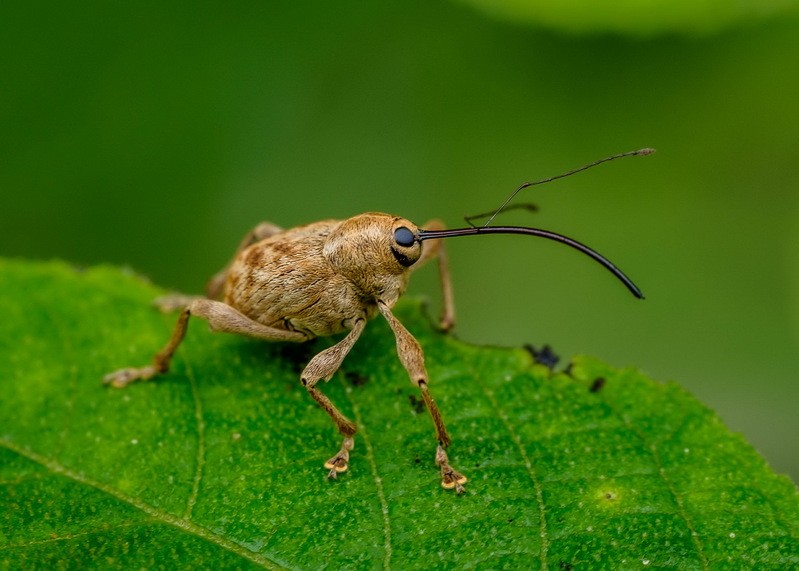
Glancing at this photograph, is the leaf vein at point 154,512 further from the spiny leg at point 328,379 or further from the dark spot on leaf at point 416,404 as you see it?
the dark spot on leaf at point 416,404

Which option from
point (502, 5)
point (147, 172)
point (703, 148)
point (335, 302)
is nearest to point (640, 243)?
point (703, 148)

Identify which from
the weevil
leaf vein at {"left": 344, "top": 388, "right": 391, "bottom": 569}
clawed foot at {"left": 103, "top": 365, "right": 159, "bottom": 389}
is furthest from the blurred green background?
clawed foot at {"left": 103, "top": 365, "right": 159, "bottom": 389}

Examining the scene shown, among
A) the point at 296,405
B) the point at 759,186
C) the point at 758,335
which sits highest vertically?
the point at 759,186

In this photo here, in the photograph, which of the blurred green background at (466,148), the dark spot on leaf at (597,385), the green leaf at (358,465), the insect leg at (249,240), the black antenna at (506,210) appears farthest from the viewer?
the blurred green background at (466,148)

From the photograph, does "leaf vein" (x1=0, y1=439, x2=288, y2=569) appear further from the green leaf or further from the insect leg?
the insect leg

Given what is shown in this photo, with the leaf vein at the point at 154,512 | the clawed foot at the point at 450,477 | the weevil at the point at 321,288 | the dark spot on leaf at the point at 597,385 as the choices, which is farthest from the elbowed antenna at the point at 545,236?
the leaf vein at the point at 154,512

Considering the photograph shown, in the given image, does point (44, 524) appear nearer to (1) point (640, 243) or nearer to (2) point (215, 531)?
(2) point (215, 531)

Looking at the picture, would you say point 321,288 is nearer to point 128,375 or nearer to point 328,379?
point 328,379
